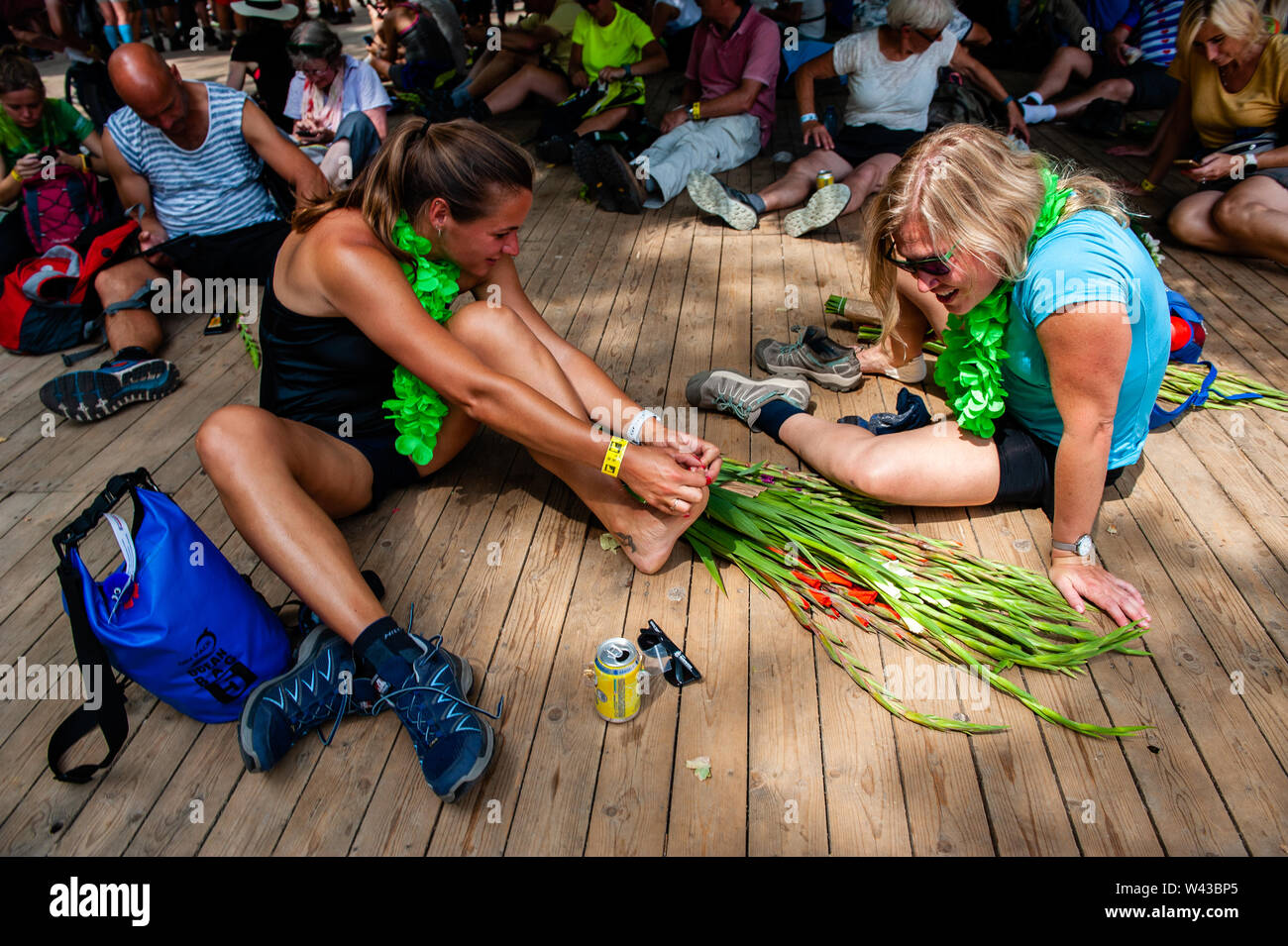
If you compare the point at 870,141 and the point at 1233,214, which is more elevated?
the point at 1233,214

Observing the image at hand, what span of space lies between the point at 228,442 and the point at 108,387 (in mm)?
1455

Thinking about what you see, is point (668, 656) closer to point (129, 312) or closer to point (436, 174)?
point (436, 174)

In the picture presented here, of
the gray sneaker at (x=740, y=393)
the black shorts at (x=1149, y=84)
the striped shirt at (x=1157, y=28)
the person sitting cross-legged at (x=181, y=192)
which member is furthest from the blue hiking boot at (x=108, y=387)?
the striped shirt at (x=1157, y=28)

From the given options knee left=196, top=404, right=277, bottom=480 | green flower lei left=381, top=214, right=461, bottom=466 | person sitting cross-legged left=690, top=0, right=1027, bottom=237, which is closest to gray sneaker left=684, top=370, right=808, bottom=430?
green flower lei left=381, top=214, right=461, bottom=466

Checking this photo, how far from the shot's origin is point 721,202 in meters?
4.09

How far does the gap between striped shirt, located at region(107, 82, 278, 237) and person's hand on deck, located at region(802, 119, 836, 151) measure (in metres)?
2.62

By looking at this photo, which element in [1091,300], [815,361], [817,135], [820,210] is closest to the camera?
[1091,300]

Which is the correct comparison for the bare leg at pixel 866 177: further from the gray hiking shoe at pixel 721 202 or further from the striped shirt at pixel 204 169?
the striped shirt at pixel 204 169

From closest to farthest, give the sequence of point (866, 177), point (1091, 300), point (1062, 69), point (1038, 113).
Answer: point (1091, 300)
point (866, 177)
point (1038, 113)
point (1062, 69)

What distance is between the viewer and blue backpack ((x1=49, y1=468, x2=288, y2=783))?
5.14 feet

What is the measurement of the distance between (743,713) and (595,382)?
93 centimetres

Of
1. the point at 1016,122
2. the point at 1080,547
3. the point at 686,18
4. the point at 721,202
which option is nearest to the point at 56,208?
the point at 721,202

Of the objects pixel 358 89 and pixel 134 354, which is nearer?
pixel 134 354
